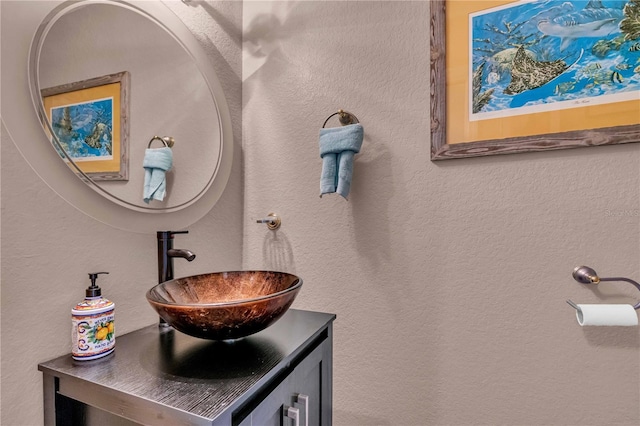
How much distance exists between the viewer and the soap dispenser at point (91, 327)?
2.30ft

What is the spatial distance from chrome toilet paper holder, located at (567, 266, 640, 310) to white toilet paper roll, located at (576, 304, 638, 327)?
0.04 metres

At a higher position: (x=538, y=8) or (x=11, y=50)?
(x=538, y=8)

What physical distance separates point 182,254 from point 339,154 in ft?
2.10

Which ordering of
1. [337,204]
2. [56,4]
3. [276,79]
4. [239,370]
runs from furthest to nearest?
[276,79] → [337,204] → [56,4] → [239,370]

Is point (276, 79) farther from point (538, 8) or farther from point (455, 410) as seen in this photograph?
point (455, 410)

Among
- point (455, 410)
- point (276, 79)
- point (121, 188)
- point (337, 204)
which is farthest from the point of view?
point (276, 79)

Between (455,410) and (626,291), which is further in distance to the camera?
(455,410)

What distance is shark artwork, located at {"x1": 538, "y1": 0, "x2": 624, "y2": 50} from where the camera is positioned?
922 mm

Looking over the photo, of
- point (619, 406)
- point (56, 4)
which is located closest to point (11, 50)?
point (56, 4)

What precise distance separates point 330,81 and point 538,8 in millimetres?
736

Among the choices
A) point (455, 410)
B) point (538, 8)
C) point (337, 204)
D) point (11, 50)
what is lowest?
point (455, 410)

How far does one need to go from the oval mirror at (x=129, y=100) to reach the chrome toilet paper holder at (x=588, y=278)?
1290mm

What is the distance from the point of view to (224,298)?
98cm

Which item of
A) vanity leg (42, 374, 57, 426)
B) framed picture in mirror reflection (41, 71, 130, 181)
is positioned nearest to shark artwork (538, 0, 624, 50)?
framed picture in mirror reflection (41, 71, 130, 181)
